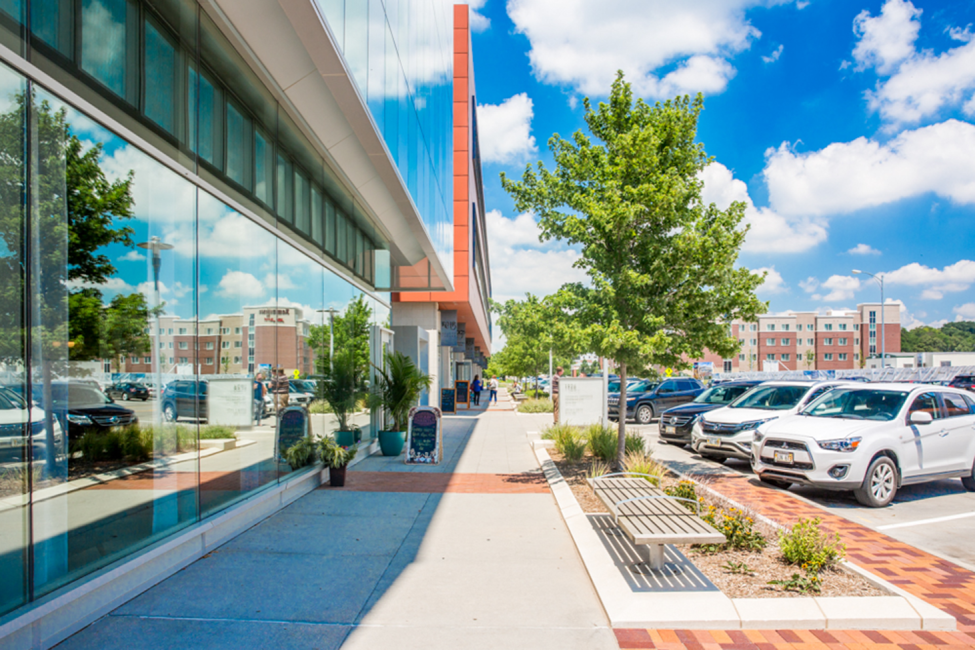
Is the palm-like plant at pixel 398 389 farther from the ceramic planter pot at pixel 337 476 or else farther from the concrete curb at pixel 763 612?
the concrete curb at pixel 763 612

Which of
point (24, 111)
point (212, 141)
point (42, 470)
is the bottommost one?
point (42, 470)

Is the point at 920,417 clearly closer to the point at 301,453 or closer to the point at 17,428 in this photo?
the point at 301,453

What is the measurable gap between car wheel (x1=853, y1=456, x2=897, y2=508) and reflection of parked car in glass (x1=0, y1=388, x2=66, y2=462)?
9456 millimetres

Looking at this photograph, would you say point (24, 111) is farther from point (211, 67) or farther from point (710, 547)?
point (710, 547)

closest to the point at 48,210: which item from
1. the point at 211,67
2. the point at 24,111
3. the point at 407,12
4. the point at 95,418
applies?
the point at 24,111

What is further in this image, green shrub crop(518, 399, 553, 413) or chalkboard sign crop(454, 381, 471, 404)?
chalkboard sign crop(454, 381, 471, 404)

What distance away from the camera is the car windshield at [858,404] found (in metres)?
9.26

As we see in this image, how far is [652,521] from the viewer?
5527 mm

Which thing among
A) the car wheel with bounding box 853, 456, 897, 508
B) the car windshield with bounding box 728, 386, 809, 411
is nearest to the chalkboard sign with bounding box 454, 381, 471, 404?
the car windshield with bounding box 728, 386, 809, 411

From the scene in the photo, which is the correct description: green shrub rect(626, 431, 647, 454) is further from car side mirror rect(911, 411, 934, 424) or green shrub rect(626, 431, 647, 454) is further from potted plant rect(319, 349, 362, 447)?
potted plant rect(319, 349, 362, 447)

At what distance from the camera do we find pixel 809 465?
8.59 m

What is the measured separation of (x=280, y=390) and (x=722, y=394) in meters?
11.9

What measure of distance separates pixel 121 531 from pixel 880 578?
6559 millimetres

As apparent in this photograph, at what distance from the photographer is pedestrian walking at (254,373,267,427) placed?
8094 mm
